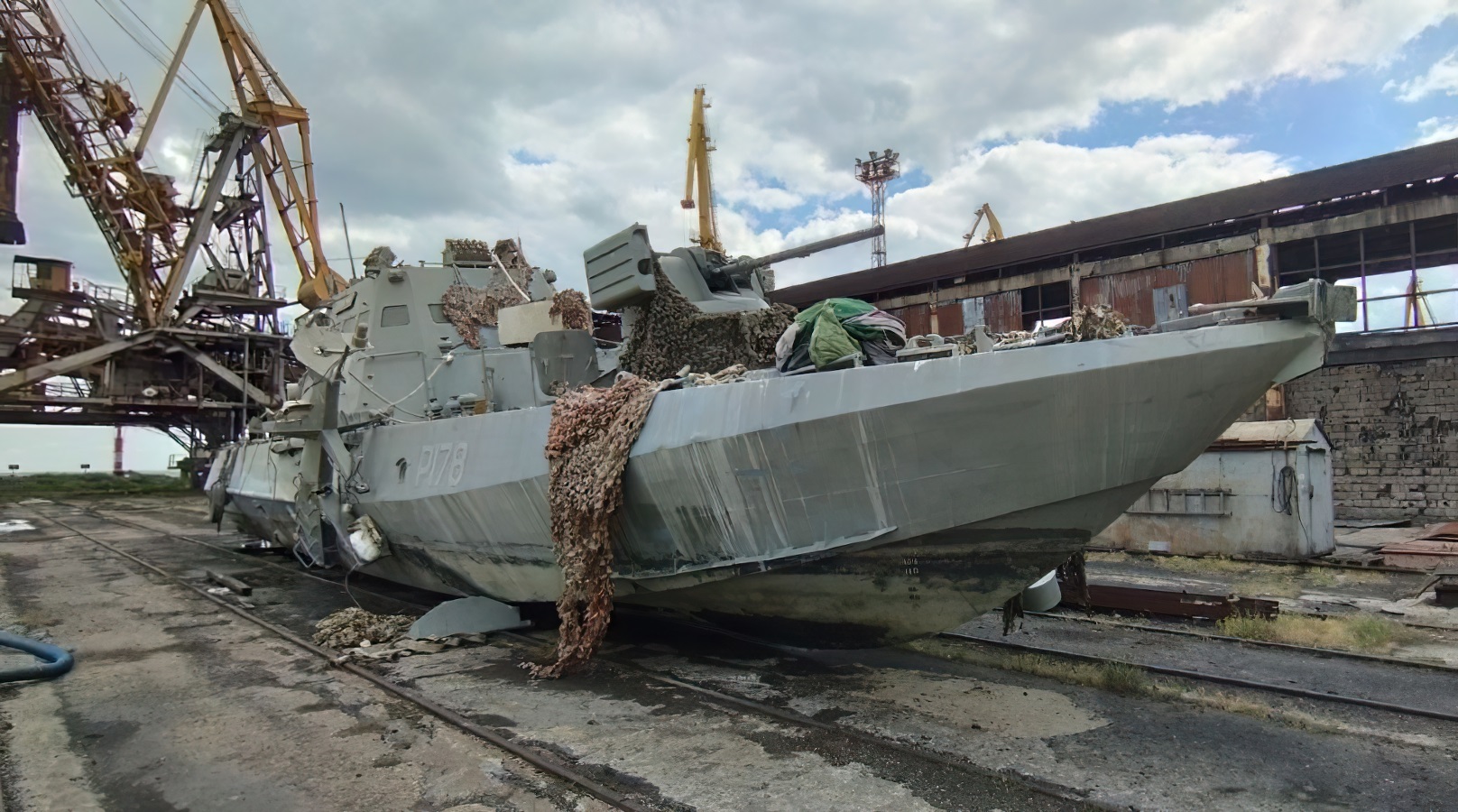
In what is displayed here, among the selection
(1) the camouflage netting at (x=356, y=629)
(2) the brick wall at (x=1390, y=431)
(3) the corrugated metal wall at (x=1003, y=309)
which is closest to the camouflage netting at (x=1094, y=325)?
(1) the camouflage netting at (x=356, y=629)

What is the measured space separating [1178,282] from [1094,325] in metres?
13.4

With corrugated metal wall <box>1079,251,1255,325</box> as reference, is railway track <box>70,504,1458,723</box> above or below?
below

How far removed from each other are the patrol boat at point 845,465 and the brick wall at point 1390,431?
43.6 feet

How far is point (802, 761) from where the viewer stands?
3.84 m

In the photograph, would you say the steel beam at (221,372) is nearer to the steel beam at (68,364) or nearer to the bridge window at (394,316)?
the steel beam at (68,364)

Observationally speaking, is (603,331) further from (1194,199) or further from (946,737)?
(1194,199)

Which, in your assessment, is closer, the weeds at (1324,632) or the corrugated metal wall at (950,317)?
the weeds at (1324,632)

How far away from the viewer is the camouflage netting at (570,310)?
24.0 feet

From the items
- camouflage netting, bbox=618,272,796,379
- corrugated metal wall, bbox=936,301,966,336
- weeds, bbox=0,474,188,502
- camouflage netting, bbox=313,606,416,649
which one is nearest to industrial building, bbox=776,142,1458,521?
corrugated metal wall, bbox=936,301,966,336

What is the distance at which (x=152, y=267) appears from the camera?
28.4 metres

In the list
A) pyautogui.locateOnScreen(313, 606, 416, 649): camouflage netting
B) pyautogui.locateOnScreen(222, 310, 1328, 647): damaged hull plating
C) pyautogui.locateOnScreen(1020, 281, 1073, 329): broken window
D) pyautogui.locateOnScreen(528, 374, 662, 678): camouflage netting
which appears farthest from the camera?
pyautogui.locateOnScreen(1020, 281, 1073, 329): broken window

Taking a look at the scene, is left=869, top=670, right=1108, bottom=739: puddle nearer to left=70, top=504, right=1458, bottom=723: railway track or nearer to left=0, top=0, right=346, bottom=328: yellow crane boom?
left=70, top=504, right=1458, bottom=723: railway track

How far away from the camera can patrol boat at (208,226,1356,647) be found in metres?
3.84

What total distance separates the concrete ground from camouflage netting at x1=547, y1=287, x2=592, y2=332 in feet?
9.14
